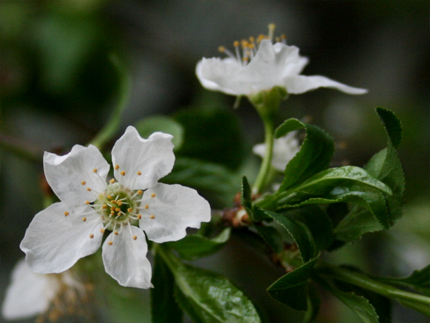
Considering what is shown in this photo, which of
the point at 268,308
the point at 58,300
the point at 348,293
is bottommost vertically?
the point at 268,308

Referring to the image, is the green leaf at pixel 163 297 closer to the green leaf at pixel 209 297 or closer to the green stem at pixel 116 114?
the green leaf at pixel 209 297

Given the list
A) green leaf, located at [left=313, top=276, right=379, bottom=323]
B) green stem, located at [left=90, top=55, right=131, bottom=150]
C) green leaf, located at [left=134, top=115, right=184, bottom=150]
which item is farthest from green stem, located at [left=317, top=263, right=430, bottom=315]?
green stem, located at [left=90, top=55, right=131, bottom=150]

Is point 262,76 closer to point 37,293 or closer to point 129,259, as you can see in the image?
point 129,259

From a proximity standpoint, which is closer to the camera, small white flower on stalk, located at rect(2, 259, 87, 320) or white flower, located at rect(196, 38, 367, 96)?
white flower, located at rect(196, 38, 367, 96)

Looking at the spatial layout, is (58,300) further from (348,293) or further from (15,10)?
(15,10)

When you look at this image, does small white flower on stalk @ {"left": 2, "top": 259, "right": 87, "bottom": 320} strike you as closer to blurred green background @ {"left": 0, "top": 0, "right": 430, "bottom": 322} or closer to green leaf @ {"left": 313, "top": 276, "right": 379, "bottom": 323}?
blurred green background @ {"left": 0, "top": 0, "right": 430, "bottom": 322}

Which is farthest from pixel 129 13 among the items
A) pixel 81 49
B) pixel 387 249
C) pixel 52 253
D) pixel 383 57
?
pixel 52 253

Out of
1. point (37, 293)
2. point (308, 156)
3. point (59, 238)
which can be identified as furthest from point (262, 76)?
point (37, 293)

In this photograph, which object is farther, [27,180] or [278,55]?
[27,180]
